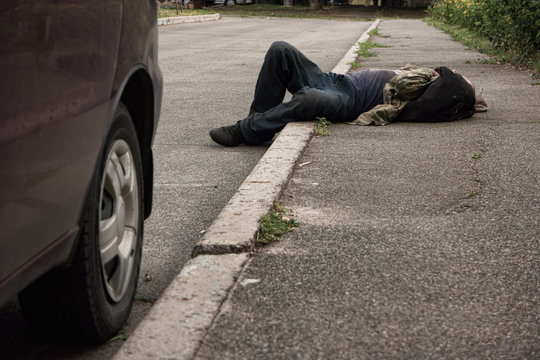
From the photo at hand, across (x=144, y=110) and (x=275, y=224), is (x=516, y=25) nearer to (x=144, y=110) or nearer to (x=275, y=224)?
(x=275, y=224)

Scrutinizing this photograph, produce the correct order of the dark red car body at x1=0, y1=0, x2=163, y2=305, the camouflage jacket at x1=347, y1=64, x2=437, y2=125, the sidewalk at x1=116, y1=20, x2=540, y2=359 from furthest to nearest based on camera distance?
the camouflage jacket at x1=347, y1=64, x2=437, y2=125, the sidewalk at x1=116, y1=20, x2=540, y2=359, the dark red car body at x1=0, y1=0, x2=163, y2=305

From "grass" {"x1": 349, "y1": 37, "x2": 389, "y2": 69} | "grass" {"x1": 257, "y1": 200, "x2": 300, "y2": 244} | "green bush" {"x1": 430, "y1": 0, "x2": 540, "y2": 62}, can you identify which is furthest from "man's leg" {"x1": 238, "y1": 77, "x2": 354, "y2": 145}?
"green bush" {"x1": 430, "y1": 0, "x2": 540, "y2": 62}

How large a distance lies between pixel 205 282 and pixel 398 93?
3625 mm

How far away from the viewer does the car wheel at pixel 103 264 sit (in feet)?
7.29

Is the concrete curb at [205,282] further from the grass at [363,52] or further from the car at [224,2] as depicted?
the car at [224,2]

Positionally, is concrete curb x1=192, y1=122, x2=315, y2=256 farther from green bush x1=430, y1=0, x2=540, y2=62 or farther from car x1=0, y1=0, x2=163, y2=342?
green bush x1=430, y1=0, x2=540, y2=62

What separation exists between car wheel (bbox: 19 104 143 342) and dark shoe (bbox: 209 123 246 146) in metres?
3.12

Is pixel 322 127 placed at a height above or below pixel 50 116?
below

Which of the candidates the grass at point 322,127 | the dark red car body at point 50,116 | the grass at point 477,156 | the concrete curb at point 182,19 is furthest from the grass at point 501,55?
the concrete curb at point 182,19

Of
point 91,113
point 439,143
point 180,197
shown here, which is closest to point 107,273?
point 91,113

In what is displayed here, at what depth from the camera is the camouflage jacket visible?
19.5 feet

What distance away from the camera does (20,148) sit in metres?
1.74

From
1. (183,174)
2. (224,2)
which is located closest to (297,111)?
(183,174)

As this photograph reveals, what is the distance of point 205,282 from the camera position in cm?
283
